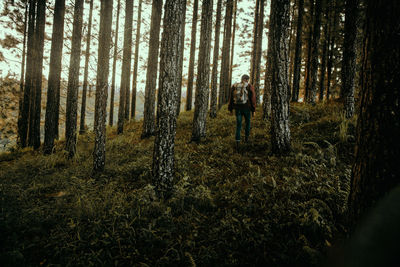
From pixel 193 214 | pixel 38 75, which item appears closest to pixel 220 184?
pixel 193 214

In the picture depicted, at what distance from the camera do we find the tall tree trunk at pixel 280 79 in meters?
5.92

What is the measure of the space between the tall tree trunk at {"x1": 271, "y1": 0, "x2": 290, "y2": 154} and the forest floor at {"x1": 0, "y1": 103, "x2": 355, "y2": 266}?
513mm

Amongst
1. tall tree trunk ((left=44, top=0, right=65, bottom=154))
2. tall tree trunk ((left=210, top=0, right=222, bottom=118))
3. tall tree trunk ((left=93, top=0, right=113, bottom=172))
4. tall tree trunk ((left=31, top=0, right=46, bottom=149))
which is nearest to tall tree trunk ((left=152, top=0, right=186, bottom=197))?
tall tree trunk ((left=93, top=0, right=113, bottom=172))

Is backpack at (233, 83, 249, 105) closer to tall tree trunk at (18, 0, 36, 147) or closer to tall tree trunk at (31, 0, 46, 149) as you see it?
tall tree trunk at (31, 0, 46, 149)

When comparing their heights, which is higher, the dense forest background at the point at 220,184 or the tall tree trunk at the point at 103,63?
the tall tree trunk at the point at 103,63

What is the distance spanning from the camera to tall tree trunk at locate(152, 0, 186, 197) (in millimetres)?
4488

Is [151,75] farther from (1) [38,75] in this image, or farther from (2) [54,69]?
(1) [38,75]

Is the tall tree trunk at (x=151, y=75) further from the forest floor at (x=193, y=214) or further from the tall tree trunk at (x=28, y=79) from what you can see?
the tall tree trunk at (x=28, y=79)

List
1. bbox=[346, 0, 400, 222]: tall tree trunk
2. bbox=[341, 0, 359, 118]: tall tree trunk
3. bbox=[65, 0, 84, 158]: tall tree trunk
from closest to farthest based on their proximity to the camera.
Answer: bbox=[346, 0, 400, 222]: tall tree trunk
bbox=[341, 0, 359, 118]: tall tree trunk
bbox=[65, 0, 84, 158]: tall tree trunk

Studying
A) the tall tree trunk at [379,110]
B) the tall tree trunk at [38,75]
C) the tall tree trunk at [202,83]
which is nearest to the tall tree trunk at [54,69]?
the tall tree trunk at [38,75]

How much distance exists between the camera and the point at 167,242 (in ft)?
10.4

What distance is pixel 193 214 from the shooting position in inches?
154

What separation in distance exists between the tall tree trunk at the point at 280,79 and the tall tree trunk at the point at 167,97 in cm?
321

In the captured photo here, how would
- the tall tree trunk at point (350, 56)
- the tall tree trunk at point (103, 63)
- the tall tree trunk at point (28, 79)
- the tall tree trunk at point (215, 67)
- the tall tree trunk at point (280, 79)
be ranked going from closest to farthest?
1. the tall tree trunk at point (280, 79)
2. the tall tree trunk at point (103, 63)
3. the tall tree trunk at point (350, 56)
4. the tall tree trunk at point (28, 79)
5. the tall tree trunk at point (215, 67)
